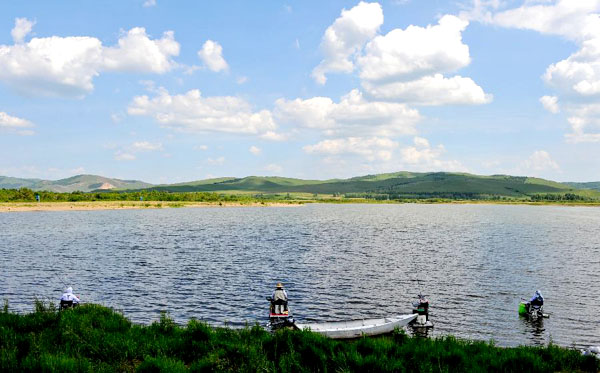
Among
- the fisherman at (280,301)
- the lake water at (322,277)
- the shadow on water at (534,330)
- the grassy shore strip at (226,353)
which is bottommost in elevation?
the shadow on water at (534,330)

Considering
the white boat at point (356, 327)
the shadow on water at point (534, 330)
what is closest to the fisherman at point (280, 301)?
the white boat at point (356, 327)

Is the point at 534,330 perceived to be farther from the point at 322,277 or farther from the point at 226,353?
the point at 226,353

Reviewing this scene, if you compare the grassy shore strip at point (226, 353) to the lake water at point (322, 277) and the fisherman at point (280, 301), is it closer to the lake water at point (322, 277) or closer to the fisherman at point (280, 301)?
the fisherman at point (280, 301)

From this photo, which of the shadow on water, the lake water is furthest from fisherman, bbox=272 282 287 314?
the shadow on water

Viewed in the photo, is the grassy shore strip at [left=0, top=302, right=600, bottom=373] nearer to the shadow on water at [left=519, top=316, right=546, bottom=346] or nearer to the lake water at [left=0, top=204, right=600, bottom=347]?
the shadow on water at [left=519, top=316, right=546, bottom=346]

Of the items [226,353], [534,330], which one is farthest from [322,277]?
[226,353]

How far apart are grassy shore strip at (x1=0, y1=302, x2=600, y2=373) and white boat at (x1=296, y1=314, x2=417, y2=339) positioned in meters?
4.05

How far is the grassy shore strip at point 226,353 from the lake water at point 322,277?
9.32 metres

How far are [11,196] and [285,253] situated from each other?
15923cm

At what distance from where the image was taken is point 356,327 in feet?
89.3

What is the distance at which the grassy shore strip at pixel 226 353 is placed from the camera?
56.1 feet

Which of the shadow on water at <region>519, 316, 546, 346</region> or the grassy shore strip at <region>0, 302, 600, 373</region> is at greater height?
the grassy shore strip at <region>0, 302, 600, 373</region>

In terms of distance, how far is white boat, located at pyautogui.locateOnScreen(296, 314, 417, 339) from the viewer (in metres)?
26.2

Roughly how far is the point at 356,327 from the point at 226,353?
11064 mm
